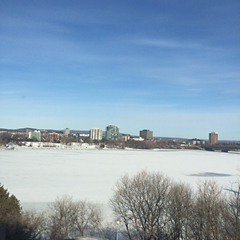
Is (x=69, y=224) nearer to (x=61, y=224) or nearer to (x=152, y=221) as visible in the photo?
(x=61, y=224)

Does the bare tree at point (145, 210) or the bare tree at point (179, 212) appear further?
the bare tree at point (145, 210)

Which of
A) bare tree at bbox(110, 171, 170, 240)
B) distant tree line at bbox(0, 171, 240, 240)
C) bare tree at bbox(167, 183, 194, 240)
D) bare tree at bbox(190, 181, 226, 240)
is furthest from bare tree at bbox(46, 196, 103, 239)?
bare tree at bbox(190, 181, 226, 240)

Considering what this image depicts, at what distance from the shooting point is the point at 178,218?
1105 cm

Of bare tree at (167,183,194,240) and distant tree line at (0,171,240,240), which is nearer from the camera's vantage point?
distant tree line at (0,171,240,240)

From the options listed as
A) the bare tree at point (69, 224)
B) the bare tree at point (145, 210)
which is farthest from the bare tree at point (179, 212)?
the bare tree at point (69, 224)

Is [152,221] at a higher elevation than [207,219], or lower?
lower

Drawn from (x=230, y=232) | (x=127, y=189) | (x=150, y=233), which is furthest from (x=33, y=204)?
(x=230, y=232)

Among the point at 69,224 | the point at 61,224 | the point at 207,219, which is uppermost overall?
the point at 207,219

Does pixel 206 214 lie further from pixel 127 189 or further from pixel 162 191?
pixel 127 189

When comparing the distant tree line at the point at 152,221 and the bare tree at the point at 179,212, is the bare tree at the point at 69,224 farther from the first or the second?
the bare tree at the point at 179,212

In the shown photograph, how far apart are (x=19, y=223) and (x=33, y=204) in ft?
18.8

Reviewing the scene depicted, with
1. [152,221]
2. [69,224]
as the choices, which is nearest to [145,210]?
[152,221]

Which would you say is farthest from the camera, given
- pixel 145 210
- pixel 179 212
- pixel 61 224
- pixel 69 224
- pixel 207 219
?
pixel 145 210

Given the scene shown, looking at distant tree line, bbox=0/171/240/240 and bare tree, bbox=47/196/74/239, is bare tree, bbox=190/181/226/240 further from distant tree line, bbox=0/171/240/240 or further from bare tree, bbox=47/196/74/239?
bare tree, bbox=47/196/74/239
